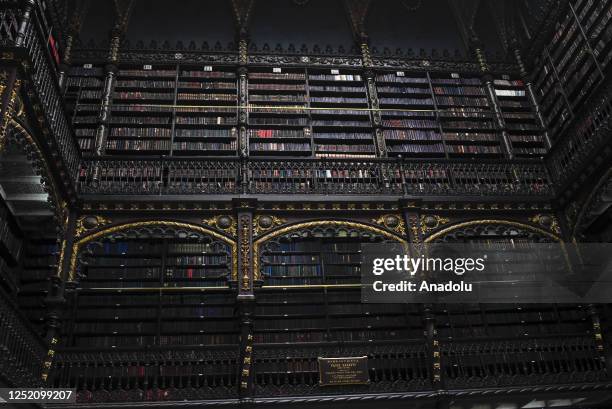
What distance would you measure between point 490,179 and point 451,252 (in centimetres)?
254

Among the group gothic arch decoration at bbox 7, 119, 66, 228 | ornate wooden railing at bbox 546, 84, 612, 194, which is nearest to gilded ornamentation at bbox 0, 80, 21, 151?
gothic arch decoration at bbox 7, 119, 66, 228

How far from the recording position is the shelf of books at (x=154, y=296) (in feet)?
21.0

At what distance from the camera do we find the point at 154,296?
21.9 feet

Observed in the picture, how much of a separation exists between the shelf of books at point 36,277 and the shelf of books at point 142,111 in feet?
5.00

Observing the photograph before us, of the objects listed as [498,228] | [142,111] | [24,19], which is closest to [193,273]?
[142,111]

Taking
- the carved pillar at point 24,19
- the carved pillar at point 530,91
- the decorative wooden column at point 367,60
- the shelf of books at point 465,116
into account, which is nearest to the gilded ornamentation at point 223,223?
the decorative wooden column at point 367,60

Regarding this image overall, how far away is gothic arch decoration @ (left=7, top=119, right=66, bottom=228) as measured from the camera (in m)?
4.96

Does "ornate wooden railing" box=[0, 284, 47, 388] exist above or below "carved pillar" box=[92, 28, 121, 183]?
below

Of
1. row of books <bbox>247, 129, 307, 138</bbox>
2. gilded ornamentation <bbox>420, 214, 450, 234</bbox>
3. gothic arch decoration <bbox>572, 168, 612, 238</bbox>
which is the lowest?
gothic arch decoration <bbox>572, 168, 612, 238</bbox>

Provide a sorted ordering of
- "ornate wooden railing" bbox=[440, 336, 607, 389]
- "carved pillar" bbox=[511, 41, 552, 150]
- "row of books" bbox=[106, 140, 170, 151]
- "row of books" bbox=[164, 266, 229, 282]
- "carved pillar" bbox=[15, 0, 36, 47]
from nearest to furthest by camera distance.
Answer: "carved pillar" bbox=[15, 0, 36, 47], "ornate wooden railing" bbox=[440, 336, 607, 389], "row of books" bbox=[164, 266, 229, 282], "row of books" bbox=[106, 140, 170, 151], "carved pillar" bbox=[511, 41, 552, 150]

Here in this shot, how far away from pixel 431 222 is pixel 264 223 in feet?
6.62

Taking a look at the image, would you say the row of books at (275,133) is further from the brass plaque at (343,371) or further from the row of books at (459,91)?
the brass plaque at (343,371)

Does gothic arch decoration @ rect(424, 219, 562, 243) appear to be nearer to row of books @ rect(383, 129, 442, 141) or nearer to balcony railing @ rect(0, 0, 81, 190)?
row of books @ rect(383, 129, 442, 141)

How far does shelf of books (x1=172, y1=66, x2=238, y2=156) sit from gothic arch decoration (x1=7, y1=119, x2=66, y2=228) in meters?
1.91
